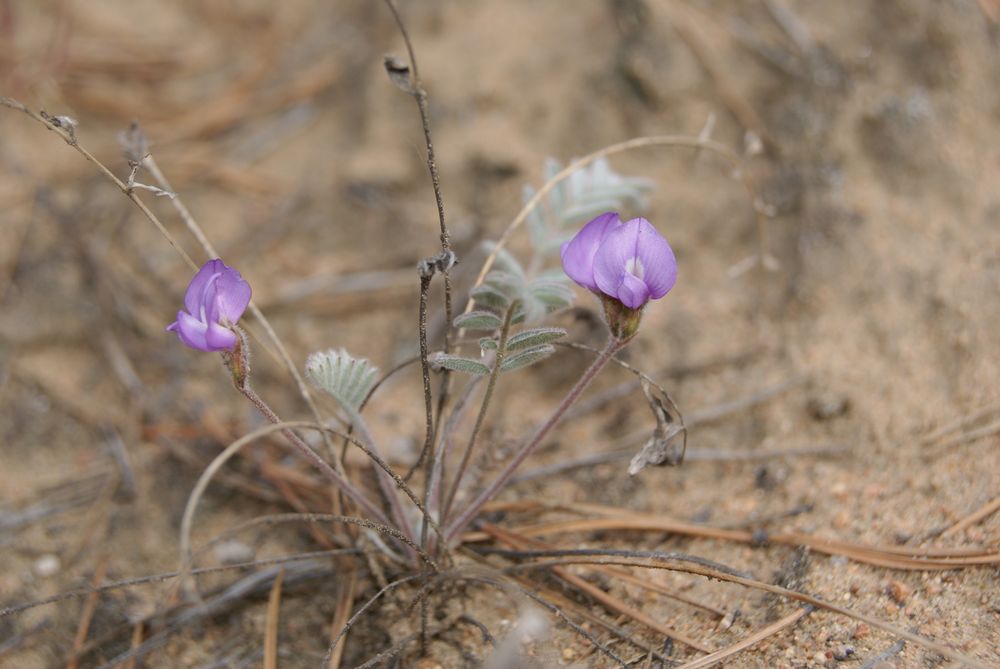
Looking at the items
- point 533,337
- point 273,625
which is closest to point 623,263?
point 533,337

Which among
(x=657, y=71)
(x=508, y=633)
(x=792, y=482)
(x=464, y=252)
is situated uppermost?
(x=657, y=71)

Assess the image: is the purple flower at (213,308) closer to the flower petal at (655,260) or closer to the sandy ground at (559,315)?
the sandy ground at (559,315)

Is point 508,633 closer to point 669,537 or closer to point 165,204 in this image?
point 669,537

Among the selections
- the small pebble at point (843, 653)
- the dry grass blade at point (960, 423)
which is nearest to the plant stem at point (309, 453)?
the small pebble at point (843, 653)

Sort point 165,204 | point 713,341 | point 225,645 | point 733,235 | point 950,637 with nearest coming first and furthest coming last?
point 950,637, point 225,645, point 713,341, point 733,235, point 165,204

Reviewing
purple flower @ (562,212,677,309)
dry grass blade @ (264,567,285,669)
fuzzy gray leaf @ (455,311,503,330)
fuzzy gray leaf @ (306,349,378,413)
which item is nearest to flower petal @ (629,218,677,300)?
purple flower @ (562,212,677,309)

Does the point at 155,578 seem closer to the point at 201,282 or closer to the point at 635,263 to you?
the point at 201,282

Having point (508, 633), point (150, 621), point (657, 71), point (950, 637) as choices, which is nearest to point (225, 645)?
point (150, 621)
